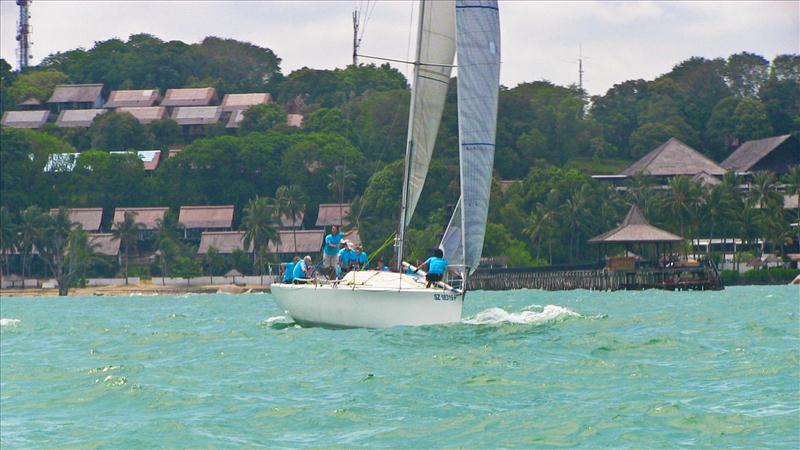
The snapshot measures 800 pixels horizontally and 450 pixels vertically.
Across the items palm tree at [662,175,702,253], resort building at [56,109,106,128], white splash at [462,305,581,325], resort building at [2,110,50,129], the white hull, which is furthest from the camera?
resort building at [2,110,50,129]

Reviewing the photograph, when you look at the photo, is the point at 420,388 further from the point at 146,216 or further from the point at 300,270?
the point at 146,216

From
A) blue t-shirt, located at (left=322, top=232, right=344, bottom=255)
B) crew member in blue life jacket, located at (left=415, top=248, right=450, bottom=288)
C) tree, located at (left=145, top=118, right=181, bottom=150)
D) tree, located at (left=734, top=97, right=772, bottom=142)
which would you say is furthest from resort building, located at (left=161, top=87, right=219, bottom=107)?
crew member in blue life jacket, located at (left=415, top=248, right=450, bottom=288)

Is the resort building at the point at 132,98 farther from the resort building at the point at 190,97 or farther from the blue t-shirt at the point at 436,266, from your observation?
the blue t-shirt at the point at 436,266

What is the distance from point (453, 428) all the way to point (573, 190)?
269ft

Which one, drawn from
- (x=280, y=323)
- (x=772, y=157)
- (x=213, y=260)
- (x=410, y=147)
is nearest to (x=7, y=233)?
(x=213, y=260)

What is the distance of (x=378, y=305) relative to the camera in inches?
1107

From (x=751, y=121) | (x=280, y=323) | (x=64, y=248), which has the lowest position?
(x=280, y=323)

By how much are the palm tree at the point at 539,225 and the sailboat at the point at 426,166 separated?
61786 mm

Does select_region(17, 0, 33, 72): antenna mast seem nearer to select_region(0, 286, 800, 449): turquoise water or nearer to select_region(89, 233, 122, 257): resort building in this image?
select_region(89, 233, 122, 257): resort building

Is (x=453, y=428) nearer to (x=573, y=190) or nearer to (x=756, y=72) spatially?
(x=573, y=190)

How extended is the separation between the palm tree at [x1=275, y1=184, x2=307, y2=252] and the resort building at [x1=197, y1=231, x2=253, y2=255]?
146 inches

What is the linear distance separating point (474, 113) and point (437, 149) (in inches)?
2900

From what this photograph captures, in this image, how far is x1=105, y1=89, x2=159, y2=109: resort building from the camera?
147 m

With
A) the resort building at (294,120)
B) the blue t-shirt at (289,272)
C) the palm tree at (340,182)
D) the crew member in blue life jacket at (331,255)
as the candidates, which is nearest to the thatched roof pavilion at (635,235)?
the palm tree at (340,182)
